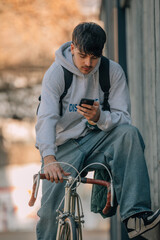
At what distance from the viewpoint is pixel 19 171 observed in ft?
58.0

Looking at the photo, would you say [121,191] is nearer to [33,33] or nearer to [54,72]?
[54,72]

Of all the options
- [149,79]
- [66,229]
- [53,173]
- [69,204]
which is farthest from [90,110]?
[149,79]

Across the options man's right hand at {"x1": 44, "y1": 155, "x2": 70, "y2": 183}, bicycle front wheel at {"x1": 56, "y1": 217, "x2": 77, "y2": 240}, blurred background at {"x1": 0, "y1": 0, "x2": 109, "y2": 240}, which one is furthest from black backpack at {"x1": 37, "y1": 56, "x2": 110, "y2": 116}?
blurred background at {"x1": 0, "y1": 0, "x2": 109, "y2": 240}

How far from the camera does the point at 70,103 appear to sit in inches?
152

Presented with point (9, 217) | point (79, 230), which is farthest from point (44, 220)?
point (9, 217)

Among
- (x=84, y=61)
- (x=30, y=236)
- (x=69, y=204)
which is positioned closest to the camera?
(x=69, y=204)

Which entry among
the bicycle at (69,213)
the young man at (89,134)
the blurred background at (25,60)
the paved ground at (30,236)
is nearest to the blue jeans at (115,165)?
the young man at (89,134)

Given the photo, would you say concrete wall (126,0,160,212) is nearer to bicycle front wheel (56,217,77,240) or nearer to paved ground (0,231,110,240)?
bicycle front wheel (56,217,77,240)

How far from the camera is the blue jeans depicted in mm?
3322

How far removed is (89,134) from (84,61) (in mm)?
605

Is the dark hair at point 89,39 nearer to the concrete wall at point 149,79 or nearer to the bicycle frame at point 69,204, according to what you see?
the concrete wall at point 149,79

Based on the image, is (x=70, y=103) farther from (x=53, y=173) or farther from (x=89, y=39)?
(x=53, y=173)

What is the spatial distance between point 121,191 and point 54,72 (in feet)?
3.19

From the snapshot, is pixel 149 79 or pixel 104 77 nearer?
pixel 104 77
